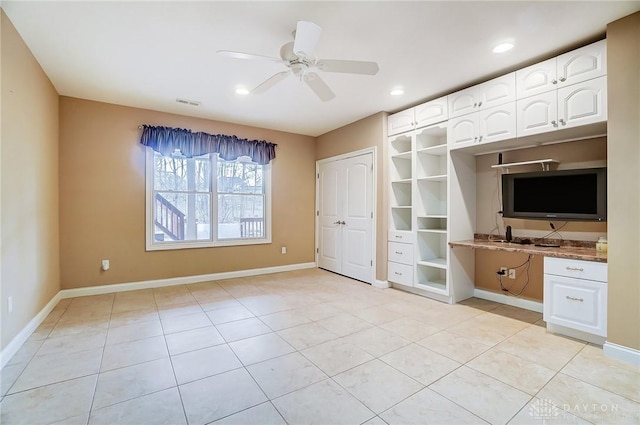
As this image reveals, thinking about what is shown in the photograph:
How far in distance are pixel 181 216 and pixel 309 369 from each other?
333 centimetres

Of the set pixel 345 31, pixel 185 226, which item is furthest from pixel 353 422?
pixel 185 226

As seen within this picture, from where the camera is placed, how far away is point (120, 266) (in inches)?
160

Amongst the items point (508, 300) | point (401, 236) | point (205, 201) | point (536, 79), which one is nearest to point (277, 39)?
point (536, 79)

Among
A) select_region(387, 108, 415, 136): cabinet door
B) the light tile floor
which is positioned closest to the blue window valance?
select_region(387, 108, 415, 136): cabinet door

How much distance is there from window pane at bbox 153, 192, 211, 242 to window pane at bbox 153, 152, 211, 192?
121mm

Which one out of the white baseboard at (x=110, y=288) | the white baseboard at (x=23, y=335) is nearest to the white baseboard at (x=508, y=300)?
the white baseboard at (x=110, y=288)

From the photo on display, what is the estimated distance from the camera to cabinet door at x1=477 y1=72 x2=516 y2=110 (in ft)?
9.64

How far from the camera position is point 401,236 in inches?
160

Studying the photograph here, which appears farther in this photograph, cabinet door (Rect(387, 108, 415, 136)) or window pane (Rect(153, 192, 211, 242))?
window pane (Rect(153, 192, 211, 242))

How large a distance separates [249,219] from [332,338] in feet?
9.79

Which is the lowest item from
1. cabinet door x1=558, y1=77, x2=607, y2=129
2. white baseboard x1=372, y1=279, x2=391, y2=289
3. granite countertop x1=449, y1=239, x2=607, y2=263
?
white baseboard x1=372, y1=279, x2=391, y2=289

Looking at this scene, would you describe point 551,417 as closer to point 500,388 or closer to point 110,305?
point 500,388

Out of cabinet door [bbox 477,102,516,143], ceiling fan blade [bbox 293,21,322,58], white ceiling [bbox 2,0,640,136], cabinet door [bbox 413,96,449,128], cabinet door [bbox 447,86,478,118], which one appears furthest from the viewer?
cabinet door [bbox 413,96,449,128]

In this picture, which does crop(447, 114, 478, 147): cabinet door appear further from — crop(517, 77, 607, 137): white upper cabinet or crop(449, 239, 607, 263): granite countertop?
crop(449, 239, 607, 263): granite countertop
